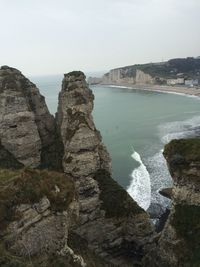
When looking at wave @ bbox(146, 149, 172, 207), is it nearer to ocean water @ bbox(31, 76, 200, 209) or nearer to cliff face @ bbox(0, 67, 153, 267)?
ocean water @ bbox(31, 76, 200, 209)

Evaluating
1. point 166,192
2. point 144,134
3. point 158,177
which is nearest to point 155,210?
point 166,192

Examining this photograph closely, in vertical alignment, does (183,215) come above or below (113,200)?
above

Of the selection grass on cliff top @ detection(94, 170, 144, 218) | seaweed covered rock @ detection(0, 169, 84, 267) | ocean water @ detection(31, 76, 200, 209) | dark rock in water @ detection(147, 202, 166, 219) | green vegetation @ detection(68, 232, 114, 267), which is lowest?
ocean water @ detection(31, 76, 200, 209)

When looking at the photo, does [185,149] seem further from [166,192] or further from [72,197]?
[166,192]

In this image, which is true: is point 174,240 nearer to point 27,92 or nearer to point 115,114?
point 27,92

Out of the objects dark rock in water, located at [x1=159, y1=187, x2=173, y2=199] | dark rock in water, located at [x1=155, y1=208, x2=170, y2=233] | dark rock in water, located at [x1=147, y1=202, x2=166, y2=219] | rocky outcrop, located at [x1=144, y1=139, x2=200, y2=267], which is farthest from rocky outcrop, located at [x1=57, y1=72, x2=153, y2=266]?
dark rock in water, located at [x1=159, y1=187, x2=173, y2=199]

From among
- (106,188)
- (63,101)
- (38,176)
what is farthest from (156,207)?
(38,176)

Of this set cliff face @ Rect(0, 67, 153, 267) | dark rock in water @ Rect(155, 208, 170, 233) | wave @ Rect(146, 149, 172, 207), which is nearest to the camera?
cliff face @ Rect(0, 67, 153, 267)
